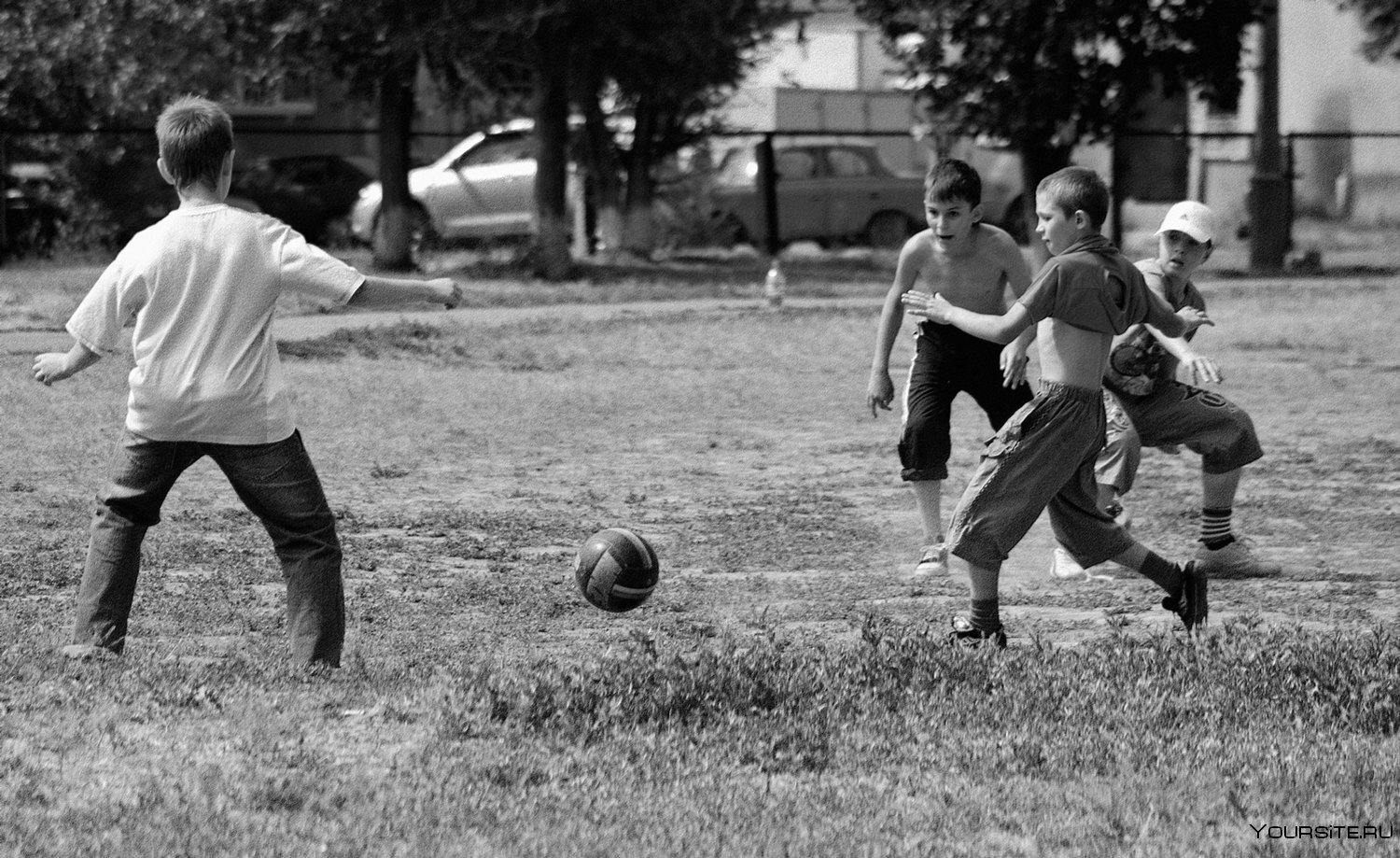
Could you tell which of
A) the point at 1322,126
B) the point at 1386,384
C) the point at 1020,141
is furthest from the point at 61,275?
the point at 1322,126

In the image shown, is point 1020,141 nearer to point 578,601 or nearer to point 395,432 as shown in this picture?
point 395,432

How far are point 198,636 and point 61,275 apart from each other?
16324mm

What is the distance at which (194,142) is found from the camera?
527 centimetres

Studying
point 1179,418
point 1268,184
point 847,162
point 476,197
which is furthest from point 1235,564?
point 847,162

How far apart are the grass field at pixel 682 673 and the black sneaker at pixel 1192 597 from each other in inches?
3.9

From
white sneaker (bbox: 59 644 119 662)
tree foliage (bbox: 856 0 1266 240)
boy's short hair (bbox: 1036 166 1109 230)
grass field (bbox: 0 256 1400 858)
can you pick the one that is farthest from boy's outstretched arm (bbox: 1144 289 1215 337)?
tree foliage (bbox: 856 0 1266 240)

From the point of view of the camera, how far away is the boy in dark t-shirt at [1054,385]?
5.95 metres

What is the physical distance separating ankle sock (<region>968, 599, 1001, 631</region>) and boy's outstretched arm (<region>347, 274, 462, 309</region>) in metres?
1.95

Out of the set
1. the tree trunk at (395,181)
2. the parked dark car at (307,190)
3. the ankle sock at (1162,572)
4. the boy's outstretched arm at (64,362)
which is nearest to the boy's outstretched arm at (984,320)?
the ankle sock at (1162,572)

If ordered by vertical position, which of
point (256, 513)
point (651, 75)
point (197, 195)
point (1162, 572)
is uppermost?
point (651, 75)

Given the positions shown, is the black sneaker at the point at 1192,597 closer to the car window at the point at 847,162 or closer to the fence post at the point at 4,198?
the fence post at the point at 4,198

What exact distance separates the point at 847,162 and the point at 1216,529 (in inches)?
828

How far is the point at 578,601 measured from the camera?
6.83 m

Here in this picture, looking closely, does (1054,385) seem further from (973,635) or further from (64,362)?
(64,362)
